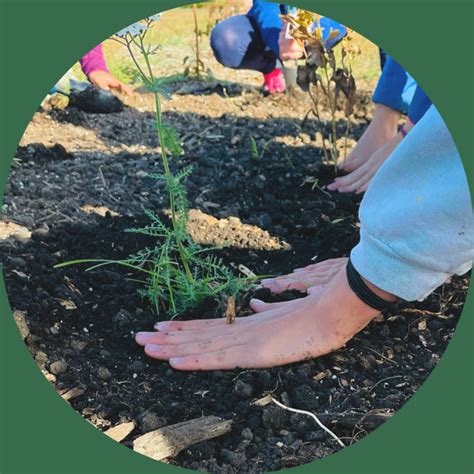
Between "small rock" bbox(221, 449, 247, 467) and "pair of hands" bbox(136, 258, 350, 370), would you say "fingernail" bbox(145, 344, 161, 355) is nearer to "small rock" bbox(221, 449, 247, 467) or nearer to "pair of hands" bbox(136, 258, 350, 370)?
"pair of hands" bbox(136, 258, 350, 370)

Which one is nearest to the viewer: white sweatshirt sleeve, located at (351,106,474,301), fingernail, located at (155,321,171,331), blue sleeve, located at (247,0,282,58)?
white sweatshirt sleeve, located at (351,106,474,301)

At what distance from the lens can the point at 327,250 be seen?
7.80 ft

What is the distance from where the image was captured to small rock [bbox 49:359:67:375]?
6.01ft

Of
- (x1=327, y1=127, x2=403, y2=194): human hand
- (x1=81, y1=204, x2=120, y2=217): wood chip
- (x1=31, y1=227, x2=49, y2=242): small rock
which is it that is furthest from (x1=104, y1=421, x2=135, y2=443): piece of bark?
(x1=327, y1=127, x2=403, y2=194): human hand

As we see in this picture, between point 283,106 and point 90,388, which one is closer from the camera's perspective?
point 90,388

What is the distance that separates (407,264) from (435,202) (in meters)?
0.18

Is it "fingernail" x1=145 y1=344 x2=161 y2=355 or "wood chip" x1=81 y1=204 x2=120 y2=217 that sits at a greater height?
"wood chip" x1=81 y1=204 x2=120 y2=217

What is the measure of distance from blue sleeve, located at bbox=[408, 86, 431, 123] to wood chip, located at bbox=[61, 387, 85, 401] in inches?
59.6

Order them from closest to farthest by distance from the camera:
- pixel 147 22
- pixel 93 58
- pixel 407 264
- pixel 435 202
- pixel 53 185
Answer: pixel 435 202 < pixel 407 264 < pixel 147 22 < pixel 93 58 < pixel 53 185

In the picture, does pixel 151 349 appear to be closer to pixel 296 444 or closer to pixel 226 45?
pixel 296 444

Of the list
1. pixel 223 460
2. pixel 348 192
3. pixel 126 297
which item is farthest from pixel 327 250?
pixel 223 460

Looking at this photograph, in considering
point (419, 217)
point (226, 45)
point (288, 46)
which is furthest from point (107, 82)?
point (419, 217)

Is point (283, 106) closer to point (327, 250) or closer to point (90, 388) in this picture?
point (327, 250)

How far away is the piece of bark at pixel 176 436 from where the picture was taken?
1616 mm
